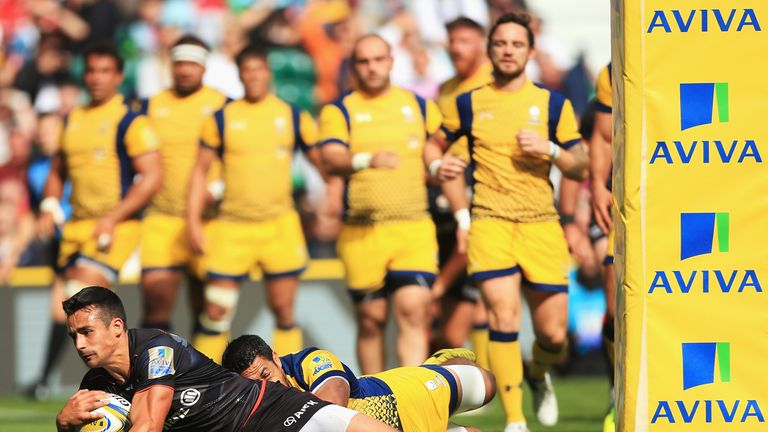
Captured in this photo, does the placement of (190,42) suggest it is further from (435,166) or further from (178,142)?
(435,166)

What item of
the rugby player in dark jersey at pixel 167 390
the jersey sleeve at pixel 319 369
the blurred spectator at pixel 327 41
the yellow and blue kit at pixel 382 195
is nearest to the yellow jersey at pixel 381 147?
the yellow and blue kit at pixel 382 195

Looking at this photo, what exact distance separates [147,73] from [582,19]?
4783 mm

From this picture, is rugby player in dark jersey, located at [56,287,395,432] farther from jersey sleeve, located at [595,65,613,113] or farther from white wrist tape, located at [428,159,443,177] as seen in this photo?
jersey sleeve, located at [595,65,613,113]

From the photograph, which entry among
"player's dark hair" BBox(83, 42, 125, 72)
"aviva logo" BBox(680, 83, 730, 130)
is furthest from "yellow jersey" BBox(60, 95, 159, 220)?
"aviva logo" BBox(680, 83, 730, 130)

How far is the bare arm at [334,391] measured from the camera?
6.63 metres

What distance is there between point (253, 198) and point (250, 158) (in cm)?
31

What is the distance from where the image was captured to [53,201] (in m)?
11.6

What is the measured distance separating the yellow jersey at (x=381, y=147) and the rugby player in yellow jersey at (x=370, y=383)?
9.22 feet

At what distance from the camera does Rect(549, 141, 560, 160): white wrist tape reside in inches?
338

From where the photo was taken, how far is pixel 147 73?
15.2m

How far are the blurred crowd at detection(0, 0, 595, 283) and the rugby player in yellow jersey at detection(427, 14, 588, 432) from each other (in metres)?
5.71

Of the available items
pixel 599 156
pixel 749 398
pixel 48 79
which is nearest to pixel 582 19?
pixel 48 79

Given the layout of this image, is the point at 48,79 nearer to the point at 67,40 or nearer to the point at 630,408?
the point at 67,40

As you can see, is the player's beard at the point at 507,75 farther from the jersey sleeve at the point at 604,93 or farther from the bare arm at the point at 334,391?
the bare arm at the point at 334,391
